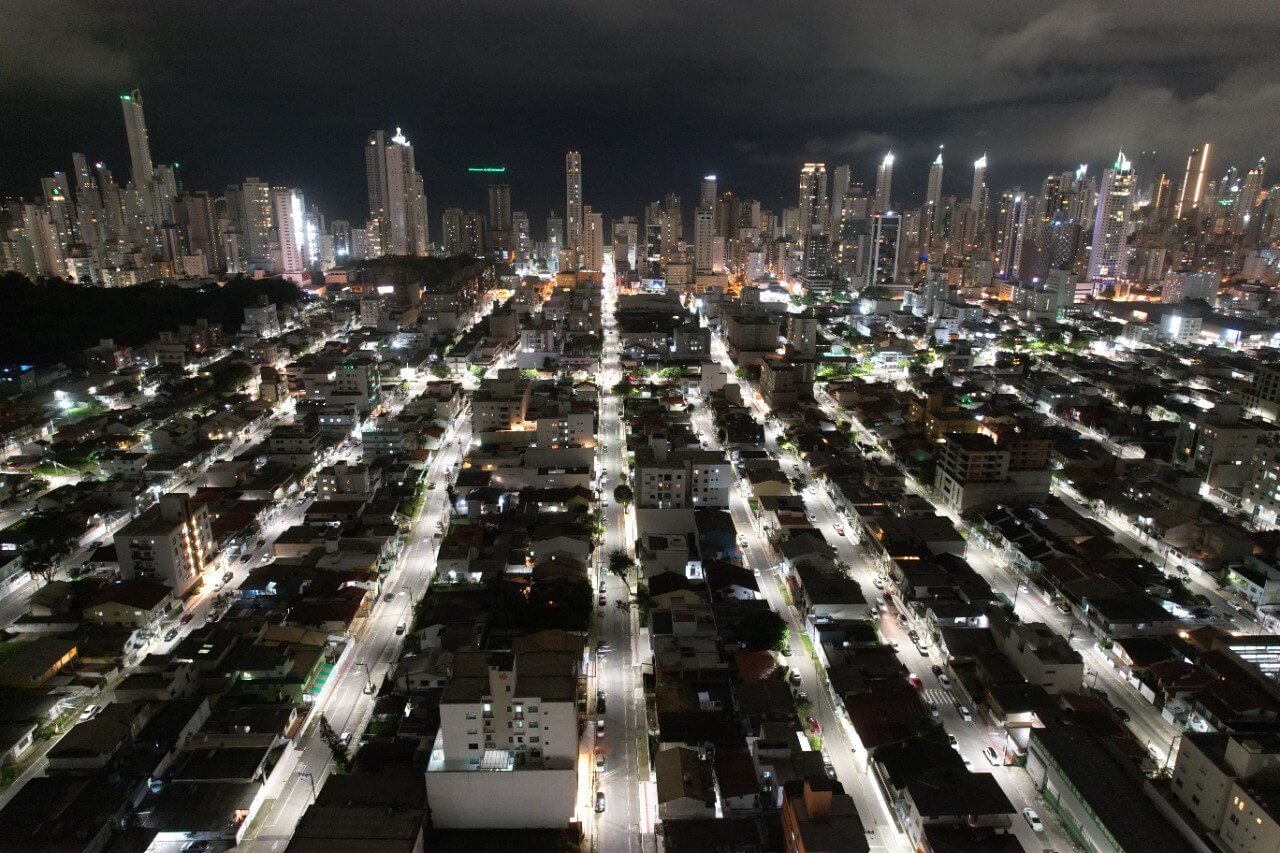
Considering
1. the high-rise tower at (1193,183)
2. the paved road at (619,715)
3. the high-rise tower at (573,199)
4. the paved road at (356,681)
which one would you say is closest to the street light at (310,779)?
the paved road at (356,681)

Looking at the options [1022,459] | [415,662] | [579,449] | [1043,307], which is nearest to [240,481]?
[579,449]

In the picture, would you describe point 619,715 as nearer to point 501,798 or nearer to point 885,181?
point 501,798

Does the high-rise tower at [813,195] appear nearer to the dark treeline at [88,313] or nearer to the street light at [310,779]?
the dark treeline at [88,313]

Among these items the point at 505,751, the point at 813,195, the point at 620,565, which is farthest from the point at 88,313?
the point at 813,195

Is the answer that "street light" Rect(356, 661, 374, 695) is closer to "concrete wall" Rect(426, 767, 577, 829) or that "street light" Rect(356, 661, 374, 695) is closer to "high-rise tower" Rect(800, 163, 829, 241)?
"concrete wall" Rect(426, 767, 577, 829)

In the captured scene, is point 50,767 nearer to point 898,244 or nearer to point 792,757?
point 792,757
